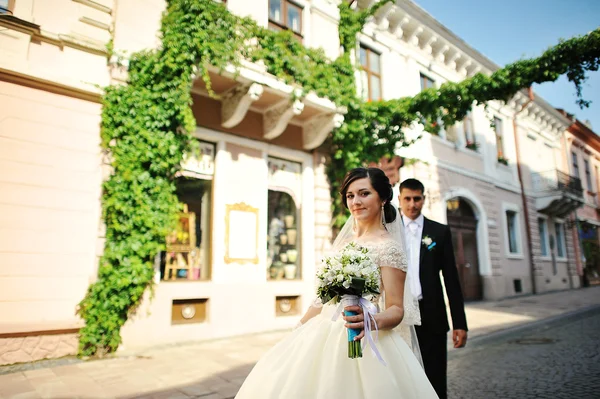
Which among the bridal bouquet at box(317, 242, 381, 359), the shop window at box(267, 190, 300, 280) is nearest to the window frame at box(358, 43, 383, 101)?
the shop window at box(267, 190, 300, 280)

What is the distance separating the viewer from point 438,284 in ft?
10.0

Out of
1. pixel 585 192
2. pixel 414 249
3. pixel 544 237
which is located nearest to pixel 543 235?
pixel 544 237

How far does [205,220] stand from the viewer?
7.83 m

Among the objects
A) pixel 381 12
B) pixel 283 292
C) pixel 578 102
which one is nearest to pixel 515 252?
pixel 578 102

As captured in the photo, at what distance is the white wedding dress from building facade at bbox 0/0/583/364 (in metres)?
4.98

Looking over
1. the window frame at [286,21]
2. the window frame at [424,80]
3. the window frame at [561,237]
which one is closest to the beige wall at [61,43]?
the window frame at [286,21]

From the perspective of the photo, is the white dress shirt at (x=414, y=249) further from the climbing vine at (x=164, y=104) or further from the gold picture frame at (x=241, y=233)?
the gold picture frame at (x=241, y=233)

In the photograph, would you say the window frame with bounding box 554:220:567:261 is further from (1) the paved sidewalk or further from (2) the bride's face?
(2) the bride's face

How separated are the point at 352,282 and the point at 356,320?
0.56 feet

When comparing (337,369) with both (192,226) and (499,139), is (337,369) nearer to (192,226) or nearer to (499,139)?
(192,226)

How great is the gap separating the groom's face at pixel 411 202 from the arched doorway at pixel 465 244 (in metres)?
11.0

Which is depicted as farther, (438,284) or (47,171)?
(47,171)

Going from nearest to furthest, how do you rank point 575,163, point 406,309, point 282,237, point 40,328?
point 406,309, point 40,328, point 282,237, point 575,163

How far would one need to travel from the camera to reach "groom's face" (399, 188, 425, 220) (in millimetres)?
3211
